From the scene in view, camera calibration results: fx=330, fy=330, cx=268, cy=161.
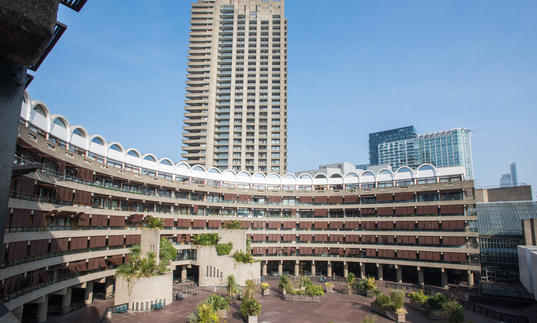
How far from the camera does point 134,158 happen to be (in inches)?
2210

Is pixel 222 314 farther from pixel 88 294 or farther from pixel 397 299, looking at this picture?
pixel 397 299

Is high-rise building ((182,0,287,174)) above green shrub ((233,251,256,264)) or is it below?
above

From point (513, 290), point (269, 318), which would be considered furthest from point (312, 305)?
point (513, 290)

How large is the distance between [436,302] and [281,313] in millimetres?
17097

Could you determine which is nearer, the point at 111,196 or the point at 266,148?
the point at 111,196

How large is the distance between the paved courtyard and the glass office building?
2429 cm

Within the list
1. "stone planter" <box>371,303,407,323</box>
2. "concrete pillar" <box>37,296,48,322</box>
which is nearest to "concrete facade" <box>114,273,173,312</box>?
"concrete pillar" <box>37,296,48,322</box>

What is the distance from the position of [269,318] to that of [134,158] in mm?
35150

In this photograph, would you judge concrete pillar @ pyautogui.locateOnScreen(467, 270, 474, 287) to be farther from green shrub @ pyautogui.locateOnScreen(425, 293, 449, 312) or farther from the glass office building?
green shrub @ pyautogui.locateOnScreen(425, 293, 449, 312)

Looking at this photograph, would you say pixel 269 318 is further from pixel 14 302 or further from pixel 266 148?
pixel 266 148

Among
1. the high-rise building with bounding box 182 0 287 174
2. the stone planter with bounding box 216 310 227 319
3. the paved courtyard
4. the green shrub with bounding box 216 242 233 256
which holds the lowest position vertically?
the paved courtyard

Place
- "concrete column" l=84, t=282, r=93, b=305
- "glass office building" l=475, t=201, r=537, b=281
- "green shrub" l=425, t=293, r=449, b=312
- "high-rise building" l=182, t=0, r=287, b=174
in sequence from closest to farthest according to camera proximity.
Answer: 1. "green shrub" l=425, t=293, r=449, b=312
2. "concrete column" l=84, t=282, r=93, b=305
3. "glass office building" l=475, t=201, r=537, b=281
4. "high-rise building" l=182, t=0, r=287, b=174

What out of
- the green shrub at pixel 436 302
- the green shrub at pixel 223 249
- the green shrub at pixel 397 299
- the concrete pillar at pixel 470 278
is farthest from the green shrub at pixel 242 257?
the concrete pillar at pixel 470 278

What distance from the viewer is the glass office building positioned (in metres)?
56.9
